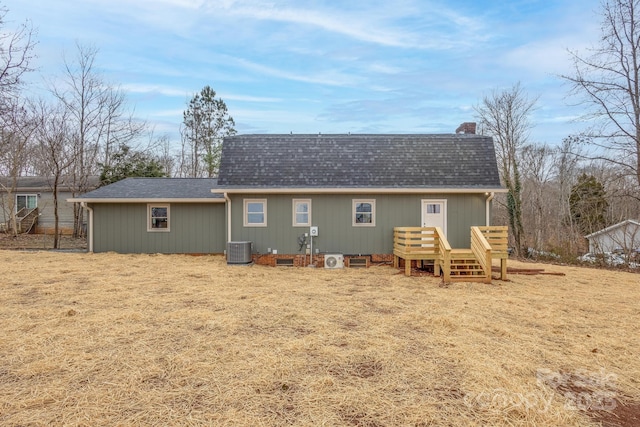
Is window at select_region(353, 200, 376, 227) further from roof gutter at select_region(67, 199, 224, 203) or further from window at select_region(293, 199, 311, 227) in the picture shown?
roof gutter at select_region(67, 199, 224, 203)

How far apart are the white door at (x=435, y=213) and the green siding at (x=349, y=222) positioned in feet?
0.43

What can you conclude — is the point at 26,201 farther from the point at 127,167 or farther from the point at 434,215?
the point at 434,215

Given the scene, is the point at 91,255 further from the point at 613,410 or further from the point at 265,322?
the point at 613,410

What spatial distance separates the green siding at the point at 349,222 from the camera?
11.7 metres

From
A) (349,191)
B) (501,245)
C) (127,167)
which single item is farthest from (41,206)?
(501,245)

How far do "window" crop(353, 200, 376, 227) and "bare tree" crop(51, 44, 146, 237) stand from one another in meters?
16.1

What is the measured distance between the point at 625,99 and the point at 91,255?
20.2m

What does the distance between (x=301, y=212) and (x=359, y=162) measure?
269cm

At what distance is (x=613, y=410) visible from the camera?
9.68 feet

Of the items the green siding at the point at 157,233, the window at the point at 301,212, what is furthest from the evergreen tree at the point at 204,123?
the window at the point at 301,212

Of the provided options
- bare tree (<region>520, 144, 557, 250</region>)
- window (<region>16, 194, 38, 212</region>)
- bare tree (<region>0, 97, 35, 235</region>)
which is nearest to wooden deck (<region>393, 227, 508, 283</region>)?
bare tree (<region>520, 144, 557, 250</region>)

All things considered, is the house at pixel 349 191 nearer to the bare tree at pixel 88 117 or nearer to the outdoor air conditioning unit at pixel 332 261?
the outdoor air conditioning unit at pixel 332 261

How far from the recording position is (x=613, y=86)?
42.4ft

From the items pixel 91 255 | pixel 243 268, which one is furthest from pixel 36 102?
pixel 243 268
